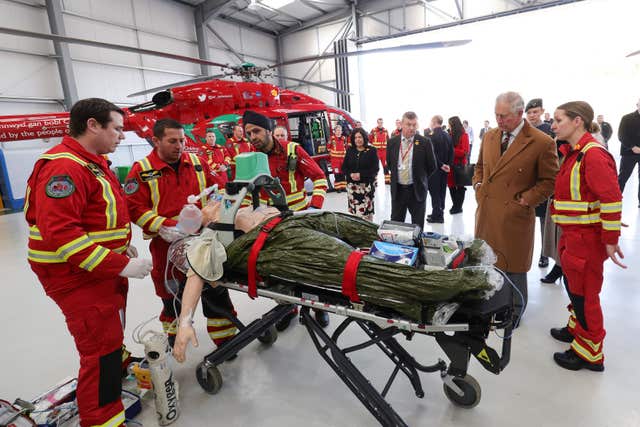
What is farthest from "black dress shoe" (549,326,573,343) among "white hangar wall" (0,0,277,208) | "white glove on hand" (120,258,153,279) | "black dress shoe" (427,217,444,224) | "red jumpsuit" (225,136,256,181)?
"white hangar wall" (0,0,277,208)

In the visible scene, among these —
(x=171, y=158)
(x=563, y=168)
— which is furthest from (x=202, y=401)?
(x=563, y=168)

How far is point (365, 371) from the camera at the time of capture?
202cm

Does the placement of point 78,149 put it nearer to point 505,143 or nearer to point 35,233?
point 35,233

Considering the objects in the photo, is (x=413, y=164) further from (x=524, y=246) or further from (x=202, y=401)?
(x=202, y=401)

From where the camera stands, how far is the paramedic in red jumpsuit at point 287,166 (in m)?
2.43

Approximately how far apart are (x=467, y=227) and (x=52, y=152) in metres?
4.53

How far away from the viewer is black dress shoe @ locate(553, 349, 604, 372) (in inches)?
73.3

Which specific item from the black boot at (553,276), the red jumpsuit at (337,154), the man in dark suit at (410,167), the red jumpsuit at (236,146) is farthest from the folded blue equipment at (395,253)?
the red jumpsuit at (337,154)

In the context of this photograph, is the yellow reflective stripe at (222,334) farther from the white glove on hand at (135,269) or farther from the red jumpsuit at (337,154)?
the red jumpsuit at (337,154)

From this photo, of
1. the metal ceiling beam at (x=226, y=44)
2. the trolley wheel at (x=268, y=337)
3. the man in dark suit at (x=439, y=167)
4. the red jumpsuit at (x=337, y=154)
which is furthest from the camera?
the metal ceiling beam at (x=226, y=44)

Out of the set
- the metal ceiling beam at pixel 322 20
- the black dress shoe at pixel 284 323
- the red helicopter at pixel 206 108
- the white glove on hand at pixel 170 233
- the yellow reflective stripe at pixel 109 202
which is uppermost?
the metal ceiling beam at pixel 322 20

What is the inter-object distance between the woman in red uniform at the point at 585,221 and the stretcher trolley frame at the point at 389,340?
720 mm

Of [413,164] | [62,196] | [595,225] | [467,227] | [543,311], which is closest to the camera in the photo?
[62,196]

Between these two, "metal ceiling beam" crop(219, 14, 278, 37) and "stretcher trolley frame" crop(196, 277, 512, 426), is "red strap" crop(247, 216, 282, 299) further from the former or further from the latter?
"metal ceiling beam" crop(219, 14, 278, 37)
